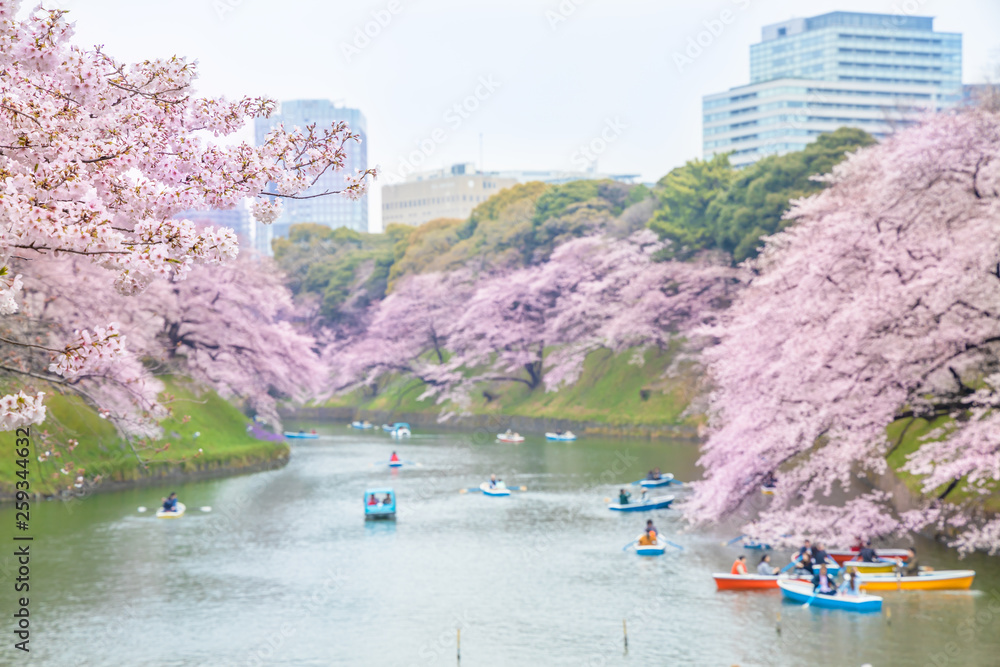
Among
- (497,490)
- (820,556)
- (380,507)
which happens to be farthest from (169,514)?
(820,556)

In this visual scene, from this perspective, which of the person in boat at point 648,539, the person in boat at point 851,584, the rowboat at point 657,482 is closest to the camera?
the person in boat at point 851,584

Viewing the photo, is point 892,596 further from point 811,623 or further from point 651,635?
point 651,635

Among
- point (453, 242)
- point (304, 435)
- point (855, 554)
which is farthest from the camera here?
point (453, 242)

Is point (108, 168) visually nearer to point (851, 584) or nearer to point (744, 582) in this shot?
point (851, 584)

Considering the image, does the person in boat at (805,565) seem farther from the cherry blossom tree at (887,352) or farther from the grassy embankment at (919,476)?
the grassy embankment at (919,476)

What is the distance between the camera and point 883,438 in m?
23.3

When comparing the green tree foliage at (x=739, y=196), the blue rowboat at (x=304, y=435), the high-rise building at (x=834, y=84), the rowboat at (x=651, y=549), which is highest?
the high-rise building at (x=834, y=84)

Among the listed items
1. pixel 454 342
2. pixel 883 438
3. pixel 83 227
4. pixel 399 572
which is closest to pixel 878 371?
pixel 883 438

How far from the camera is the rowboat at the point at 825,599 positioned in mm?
22641

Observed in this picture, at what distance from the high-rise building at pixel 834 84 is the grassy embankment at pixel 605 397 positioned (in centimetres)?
9761

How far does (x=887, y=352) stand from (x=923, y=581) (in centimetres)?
564

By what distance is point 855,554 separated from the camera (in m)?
26.3

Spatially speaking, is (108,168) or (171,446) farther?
(171,446)

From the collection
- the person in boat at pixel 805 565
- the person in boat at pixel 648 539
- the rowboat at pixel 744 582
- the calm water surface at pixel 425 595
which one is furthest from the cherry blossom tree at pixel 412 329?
the person in boat at pixel 805 565
